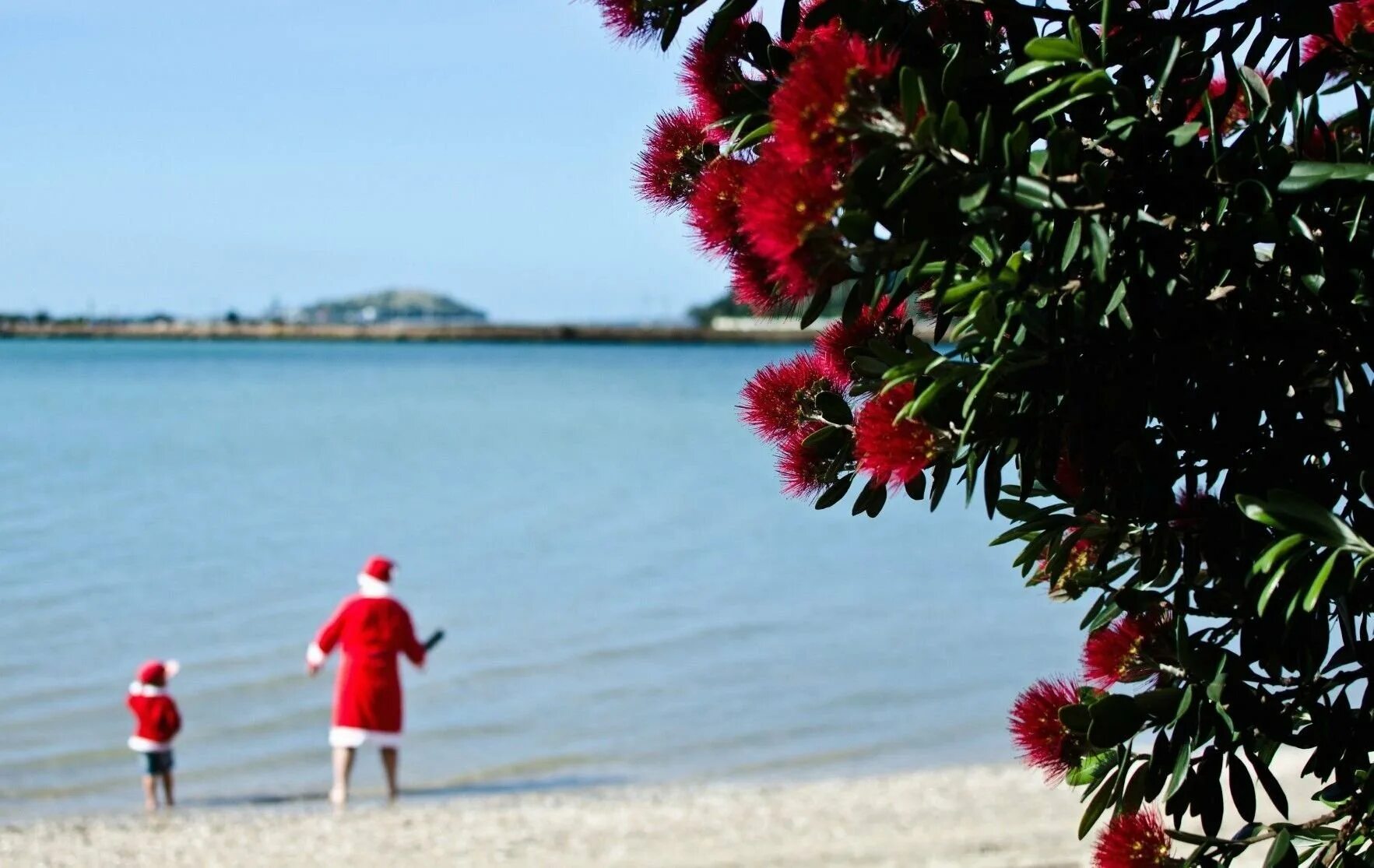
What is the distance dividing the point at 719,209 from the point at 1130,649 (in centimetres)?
87

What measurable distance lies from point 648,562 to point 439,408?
1716 inches

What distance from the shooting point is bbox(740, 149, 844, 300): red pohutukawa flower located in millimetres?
1891

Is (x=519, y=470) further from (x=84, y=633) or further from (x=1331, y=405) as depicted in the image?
(x=1331, y=405)

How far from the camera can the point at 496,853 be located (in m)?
7.86

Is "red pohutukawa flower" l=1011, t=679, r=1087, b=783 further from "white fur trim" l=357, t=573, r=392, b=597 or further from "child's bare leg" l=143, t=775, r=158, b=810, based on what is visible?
"child's bare leg" l=143, t=775, r=158, b=810

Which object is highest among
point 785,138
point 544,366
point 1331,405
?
point 544,366

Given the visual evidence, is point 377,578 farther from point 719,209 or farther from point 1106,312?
point 1106,312

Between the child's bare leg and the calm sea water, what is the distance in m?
0.35

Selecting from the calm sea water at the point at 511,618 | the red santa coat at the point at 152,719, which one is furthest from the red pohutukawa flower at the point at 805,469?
the calm sea water at the point at 511,618

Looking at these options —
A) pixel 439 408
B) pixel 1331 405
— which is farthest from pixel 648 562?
pixel 439 408

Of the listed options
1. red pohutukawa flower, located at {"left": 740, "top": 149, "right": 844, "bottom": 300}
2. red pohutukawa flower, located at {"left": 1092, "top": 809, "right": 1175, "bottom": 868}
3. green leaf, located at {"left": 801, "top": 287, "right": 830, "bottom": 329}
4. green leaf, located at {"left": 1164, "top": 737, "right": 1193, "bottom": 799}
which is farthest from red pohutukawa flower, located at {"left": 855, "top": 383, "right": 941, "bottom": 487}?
red pohutukawa flower, located at {"left": 1092, "top": 809, "right": 1175, "bottom": 868}

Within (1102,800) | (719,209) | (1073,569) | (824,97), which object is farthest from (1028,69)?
(1102,800)

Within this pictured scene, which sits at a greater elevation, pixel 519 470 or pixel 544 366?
pixel 544 366

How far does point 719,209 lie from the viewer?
2.27 meters
